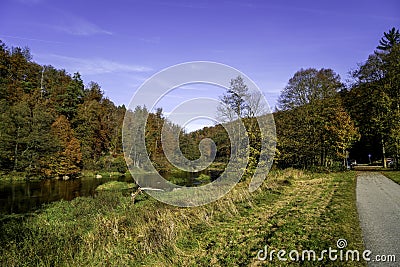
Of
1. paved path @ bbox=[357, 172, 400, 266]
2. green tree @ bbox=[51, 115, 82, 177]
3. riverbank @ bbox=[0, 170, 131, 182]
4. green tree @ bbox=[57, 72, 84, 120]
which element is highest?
green tree @ bbox=[57, 72, 84, 120]

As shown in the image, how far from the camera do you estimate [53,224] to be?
39.4 ft

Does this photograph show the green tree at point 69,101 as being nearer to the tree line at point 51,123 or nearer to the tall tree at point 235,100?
the tree line at point 51,123

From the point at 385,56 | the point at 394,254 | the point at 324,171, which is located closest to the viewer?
the point at 394,254

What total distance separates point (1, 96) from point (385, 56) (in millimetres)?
48031

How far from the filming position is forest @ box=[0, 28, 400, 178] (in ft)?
85.7

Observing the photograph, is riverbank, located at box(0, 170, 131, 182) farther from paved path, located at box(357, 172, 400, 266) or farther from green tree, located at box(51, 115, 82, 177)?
paved path, located at box(357, 172, 400, 266)

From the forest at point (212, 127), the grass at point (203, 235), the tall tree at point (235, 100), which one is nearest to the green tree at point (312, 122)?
the forest at point (212, 127)

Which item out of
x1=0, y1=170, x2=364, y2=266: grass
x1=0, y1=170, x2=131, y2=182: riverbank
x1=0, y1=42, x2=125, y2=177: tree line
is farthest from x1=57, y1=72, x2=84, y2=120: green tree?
x1=0, y1=170, x2=364, y2=266: grass

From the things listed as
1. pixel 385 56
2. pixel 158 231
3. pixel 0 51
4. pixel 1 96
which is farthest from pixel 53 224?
pixel 0 51

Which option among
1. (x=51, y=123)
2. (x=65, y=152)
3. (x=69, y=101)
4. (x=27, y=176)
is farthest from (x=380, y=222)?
(x=69, y=101)

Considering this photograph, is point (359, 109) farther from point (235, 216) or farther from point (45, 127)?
point (45, 127)

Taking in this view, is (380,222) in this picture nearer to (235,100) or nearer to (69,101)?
(235,100)

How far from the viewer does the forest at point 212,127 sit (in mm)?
26109

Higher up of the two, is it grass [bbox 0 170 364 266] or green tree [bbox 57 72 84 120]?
green tree [bbox 57 72 84 120]
